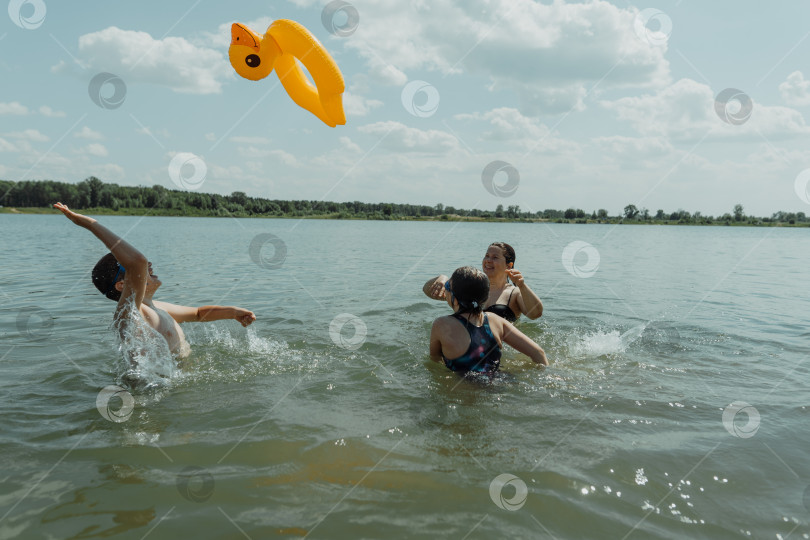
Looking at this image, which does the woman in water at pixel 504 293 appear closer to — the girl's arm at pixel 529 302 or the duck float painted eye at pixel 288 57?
the girl's arm at pixel 529 302

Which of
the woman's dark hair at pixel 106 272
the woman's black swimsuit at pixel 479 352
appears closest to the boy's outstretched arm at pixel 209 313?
the woman's dark hair at pixel 106 272

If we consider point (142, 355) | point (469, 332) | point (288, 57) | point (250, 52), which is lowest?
point (142, 355)

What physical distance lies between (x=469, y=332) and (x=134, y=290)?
333cm

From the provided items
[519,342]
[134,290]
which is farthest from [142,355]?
[519,342]

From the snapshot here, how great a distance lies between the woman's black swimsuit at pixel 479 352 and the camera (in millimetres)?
5246

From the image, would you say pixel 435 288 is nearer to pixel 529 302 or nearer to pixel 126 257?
pixel 529 302

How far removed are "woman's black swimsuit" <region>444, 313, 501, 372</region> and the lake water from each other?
7.3 inches

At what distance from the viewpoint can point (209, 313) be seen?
19.9 ft

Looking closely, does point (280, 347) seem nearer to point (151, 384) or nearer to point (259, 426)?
point (151, 384)

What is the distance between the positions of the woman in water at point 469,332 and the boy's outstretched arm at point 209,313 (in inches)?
90.9

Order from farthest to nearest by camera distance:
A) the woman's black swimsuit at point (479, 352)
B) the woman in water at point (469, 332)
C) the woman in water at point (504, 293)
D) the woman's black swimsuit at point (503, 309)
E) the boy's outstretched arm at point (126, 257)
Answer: the woman's black swimsuit at point (503, 309)
the woman in water at point (504, 293)
the woman's black swimsuit at point (479, 352)
the woman in water at point (469, 332)
the boy's outstretched arm at point (126, 257)

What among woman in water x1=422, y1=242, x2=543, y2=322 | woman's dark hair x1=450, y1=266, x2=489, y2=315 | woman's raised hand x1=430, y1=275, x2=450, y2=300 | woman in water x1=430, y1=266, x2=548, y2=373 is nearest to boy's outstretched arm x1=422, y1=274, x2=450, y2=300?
woman's raised hand x1=430, y1=275, x2=450, y2=300

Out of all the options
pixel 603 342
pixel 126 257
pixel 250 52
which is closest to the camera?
pixel 126 257

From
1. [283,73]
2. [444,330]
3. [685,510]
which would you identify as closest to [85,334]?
[283,73]
